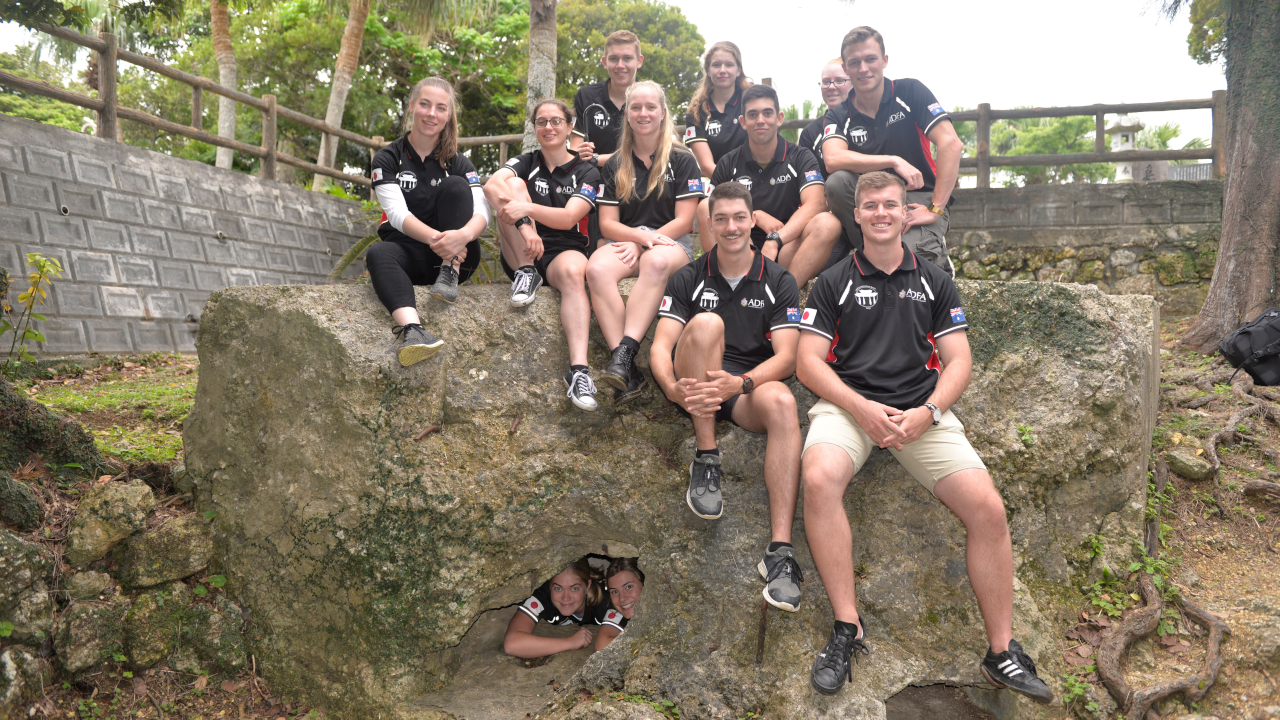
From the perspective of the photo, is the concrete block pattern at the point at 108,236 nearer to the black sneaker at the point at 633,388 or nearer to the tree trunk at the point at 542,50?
the tree trunk at the point at 542,50

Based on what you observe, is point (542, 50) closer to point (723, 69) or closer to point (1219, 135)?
point (723, 69)

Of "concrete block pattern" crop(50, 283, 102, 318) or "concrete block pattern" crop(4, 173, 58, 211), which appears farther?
"concrete block pattern" crop(50, 283, 102, 318)

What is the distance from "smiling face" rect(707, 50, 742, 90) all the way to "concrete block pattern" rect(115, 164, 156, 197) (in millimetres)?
6583

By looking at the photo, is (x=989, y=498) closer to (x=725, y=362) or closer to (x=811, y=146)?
(x=725, y=362)

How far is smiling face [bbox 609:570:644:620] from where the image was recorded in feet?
14.7

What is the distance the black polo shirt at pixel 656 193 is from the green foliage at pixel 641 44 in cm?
1605

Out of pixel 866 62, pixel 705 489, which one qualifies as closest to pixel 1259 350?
pixel 866 62

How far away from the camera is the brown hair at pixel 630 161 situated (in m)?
4.52

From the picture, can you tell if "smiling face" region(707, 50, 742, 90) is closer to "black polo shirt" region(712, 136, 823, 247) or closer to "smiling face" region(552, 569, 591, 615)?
"black polo shirt" region(712, 136, 823, 247)

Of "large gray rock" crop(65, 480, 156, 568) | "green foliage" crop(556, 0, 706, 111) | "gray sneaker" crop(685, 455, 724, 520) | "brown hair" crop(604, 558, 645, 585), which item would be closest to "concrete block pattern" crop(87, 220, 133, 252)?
"large gray rock" crop(65, 480, 156, 568)

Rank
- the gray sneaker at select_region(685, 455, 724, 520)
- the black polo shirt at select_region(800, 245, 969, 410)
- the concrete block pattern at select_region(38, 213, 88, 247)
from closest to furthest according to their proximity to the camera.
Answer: the black polo shirt at select_region(800, 245, 969, 410)
the gray sneaker at select_region(685, 455, 724, 520)
the concrete block pattern at select_region(38, 213, 88, 247)

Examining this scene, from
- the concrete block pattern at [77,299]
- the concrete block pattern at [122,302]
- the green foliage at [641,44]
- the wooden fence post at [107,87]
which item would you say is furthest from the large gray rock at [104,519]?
the green foliage at [641,44]

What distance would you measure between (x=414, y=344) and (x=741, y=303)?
1648 millimetres

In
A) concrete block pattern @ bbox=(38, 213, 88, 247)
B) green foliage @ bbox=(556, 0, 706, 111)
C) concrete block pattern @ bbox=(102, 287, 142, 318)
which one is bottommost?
concrete block pattern @ bbox=(102, 287, 142, 318)
